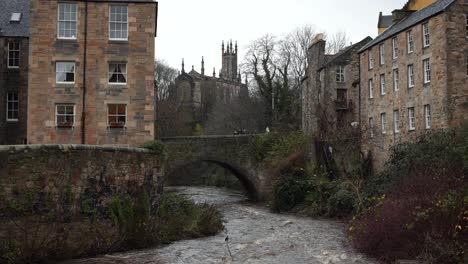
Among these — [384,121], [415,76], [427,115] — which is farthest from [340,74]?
[427,115]

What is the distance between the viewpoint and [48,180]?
687 inches

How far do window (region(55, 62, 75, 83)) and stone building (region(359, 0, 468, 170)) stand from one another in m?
17.6

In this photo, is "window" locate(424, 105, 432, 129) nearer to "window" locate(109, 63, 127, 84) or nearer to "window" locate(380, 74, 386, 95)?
"window" locate(380, 74, 386, 95)

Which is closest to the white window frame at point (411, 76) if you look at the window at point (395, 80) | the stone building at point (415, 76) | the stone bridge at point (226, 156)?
the stone building at point (415, 76)

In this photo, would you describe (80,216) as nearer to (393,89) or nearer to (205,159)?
(205,159)

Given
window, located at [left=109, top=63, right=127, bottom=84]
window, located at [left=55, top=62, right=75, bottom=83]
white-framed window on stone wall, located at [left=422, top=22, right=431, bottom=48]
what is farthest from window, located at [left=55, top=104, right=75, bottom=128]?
white-framed window on stone wall, located at [left=422, top=22, right=431, bottom=48]

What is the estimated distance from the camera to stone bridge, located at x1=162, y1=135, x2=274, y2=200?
33.6m

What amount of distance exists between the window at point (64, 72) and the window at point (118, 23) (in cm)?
266

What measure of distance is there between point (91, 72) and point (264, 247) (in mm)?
13362

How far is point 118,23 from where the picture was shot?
2762 centimetres

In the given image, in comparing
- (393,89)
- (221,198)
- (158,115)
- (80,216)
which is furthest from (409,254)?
(158,115)

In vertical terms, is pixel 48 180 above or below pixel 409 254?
above

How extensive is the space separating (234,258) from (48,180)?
262 inches

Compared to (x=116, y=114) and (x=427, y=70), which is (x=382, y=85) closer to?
(x=427, y=70)
